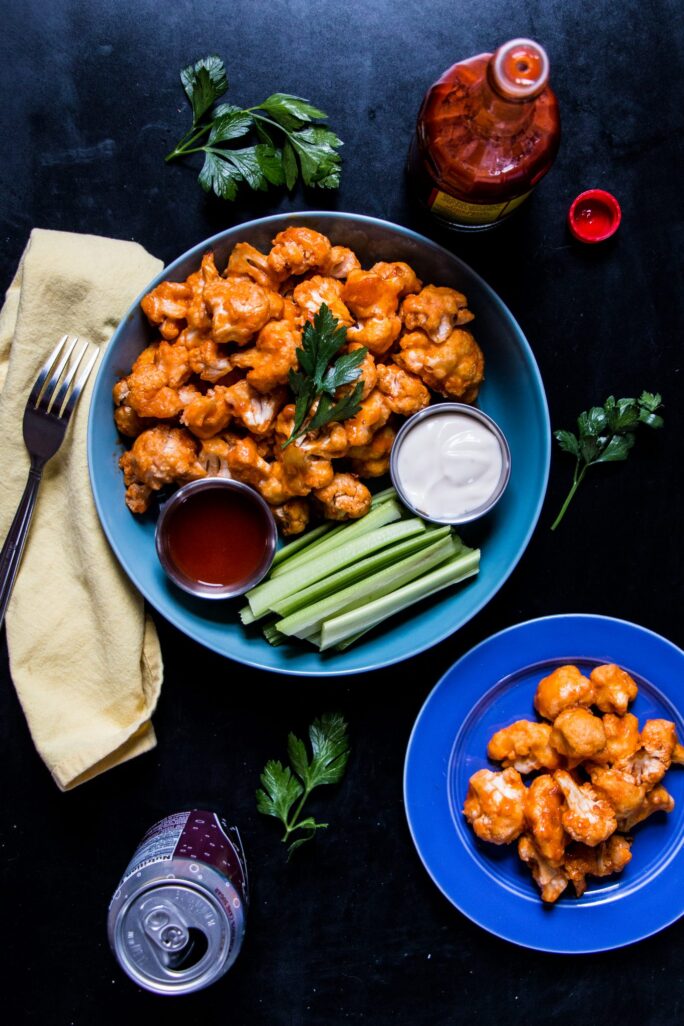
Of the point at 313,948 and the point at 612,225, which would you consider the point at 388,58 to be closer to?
the point at 612,225

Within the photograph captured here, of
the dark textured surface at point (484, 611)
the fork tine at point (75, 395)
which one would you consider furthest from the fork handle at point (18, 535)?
the dark textured surface at point (484, 611)

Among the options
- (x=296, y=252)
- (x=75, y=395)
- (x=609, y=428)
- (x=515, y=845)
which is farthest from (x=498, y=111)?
(x=515, y=845)

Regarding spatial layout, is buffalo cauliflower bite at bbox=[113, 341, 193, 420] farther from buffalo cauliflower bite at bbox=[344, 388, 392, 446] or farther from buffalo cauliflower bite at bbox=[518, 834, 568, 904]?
buffalo cauliflower bite at bbox=[518, 834, 568, 904]

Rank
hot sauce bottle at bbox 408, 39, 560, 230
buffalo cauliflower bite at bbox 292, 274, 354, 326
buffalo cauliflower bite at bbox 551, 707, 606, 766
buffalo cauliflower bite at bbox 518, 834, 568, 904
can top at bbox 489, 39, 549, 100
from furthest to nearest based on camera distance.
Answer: buffalo cauliflower bite at bbox 518, 834, 568, 904 < buffalo cauliflower bite at bbox 551, 707, 606, 766 < buffalo cauliflower bite at bbox 292, 274, 354, 326 < hot sauce bottle at bbox 408, 39, 560, 230 < can top at bbox 489, 39, 549, 100

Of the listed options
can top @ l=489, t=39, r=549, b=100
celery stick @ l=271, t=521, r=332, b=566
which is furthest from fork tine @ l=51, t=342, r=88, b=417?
can top @ l=489, t=39, r=549, b=100

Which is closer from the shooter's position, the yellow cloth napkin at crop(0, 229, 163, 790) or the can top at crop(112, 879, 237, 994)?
the can top at crop(112, 879, 237, 994)

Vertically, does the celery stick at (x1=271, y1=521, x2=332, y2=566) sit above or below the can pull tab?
above

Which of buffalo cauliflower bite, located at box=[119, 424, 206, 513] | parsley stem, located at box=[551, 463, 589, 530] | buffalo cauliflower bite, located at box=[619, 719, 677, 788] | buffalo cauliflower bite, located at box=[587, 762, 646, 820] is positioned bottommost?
buffalo cauliflower bite, located at box=[587, 762, 646, 820]

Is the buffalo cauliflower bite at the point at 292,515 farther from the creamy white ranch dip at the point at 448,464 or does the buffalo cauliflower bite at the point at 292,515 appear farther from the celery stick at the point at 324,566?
the creamy white ranch dip at the point at 448,464
